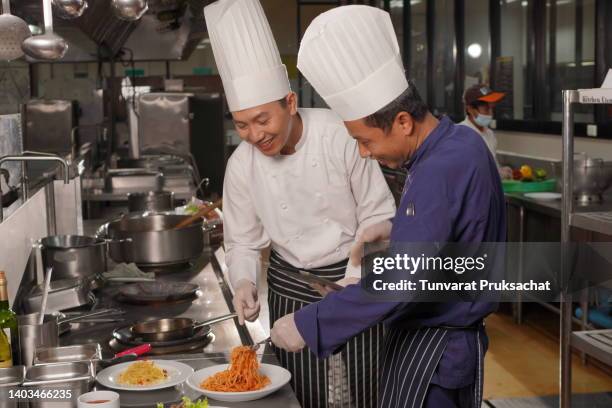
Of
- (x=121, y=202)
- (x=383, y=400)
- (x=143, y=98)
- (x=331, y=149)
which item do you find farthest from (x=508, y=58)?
(x=383, y=400)

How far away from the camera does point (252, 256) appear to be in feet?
8.34

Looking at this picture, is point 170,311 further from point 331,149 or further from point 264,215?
point 331,149

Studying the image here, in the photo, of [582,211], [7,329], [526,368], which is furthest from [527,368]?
[7,329]

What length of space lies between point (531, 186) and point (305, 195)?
3719mm

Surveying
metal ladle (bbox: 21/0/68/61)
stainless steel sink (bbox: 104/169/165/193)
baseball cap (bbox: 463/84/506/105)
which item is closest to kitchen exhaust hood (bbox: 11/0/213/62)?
stainless steel sink (bbox: 104/169/165/193)

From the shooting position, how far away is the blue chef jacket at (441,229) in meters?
1.62

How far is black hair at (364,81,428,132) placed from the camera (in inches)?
67.2

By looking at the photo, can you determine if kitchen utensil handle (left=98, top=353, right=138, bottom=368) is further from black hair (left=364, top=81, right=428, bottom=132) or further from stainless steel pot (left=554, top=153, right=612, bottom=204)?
stainless steel pot (left=554, top=153, right=612, bottom=204)

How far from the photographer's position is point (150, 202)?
4.18 metres

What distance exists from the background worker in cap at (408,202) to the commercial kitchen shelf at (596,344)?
1.32 meters

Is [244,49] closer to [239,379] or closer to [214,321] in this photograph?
[214,321]

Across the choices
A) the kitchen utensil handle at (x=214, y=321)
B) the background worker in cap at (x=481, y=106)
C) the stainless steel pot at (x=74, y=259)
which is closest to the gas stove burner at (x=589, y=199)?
the background worker in cap at (x=481, y=106)

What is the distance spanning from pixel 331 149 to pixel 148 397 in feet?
3.46

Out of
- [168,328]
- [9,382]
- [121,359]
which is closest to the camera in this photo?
[9,382]
